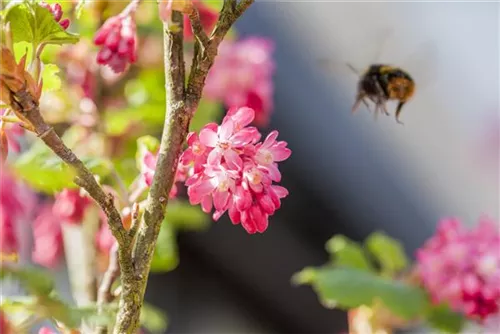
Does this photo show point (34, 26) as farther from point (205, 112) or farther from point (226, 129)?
point (205, 112)

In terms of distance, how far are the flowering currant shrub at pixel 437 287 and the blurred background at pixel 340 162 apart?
170 centimetres

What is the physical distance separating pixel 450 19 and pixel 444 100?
1.35ft

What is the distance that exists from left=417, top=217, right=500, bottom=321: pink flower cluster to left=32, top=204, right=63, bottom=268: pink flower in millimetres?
744

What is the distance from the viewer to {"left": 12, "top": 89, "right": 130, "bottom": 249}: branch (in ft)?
2.44

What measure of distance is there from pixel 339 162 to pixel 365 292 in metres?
2.30

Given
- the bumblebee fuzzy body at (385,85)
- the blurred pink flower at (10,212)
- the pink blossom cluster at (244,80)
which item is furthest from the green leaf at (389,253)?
the blurred pink flower at (10,212)

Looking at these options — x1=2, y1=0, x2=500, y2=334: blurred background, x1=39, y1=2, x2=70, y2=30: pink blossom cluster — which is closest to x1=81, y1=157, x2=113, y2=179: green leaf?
x1=39, y1=2, x2=70, y2=30: pink blossom cluster

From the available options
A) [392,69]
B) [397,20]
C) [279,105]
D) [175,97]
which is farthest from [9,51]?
[397,20]

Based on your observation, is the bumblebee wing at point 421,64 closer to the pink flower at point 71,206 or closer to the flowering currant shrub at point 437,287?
the flowering currant shrub at point 437,287

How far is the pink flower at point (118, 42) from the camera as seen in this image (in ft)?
3.37

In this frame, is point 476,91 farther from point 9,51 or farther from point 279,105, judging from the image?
point 9,51

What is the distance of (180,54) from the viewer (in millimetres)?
844

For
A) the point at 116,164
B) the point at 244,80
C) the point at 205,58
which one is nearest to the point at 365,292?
the point at 116,164

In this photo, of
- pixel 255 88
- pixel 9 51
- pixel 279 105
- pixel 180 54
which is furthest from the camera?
pixel 279 105
